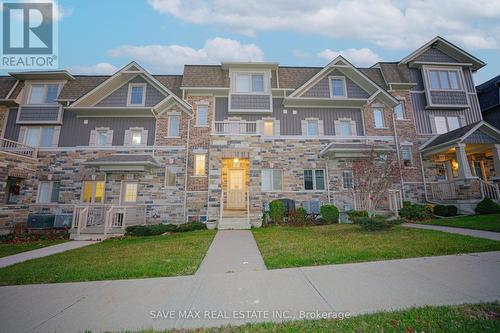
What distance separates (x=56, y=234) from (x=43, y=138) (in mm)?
8037

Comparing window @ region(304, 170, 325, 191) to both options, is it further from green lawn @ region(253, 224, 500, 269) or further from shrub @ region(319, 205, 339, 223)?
green lawn @ region(253, 224, 500, 269)

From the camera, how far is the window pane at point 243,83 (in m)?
16.2

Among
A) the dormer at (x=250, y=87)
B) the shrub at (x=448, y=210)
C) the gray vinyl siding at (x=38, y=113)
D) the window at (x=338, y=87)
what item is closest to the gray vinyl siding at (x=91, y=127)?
the gray vinyl siding at (x=38, y=113)

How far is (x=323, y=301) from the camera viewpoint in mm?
3252

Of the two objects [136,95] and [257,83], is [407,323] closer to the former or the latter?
[257,83]

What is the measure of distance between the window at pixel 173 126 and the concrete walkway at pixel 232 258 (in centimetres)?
1011

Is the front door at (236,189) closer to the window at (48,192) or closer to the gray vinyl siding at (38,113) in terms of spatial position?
the window at (48,192)

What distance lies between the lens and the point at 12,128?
15.7m

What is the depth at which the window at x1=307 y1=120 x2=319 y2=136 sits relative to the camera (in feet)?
52.4

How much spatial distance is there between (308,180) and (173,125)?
34.1ft

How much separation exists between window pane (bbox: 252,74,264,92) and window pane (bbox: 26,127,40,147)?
15.9 meters

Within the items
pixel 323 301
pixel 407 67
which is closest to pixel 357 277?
pixel 323 301

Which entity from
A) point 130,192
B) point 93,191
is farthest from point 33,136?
point 130,192

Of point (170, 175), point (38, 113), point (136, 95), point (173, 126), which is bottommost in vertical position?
point (170, 175)
